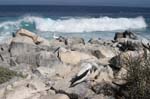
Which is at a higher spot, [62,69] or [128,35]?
[62,69]

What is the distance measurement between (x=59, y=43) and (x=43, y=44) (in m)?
1.11

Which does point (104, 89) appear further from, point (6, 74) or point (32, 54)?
point (32, 54)

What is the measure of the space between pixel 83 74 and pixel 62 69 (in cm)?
142

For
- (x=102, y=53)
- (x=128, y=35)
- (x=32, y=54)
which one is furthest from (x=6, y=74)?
(x=128, y=35)

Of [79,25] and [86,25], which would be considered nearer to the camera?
[86,25]

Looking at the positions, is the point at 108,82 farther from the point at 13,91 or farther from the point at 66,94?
the point at 13,91

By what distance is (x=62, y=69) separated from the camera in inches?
428

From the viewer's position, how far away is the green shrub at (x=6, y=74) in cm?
999

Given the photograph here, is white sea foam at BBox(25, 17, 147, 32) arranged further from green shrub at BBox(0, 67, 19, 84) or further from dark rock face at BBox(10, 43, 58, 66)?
green shrub at BBox(0, 67, 19, 84)

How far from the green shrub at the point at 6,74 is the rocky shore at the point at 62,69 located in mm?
134

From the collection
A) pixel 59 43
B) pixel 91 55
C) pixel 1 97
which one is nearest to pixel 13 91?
pixel 1 97

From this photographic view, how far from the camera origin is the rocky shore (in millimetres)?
8844

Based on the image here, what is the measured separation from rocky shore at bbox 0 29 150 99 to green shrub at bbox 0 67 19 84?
13 cm

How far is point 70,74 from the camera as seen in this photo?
10562 millimetres
